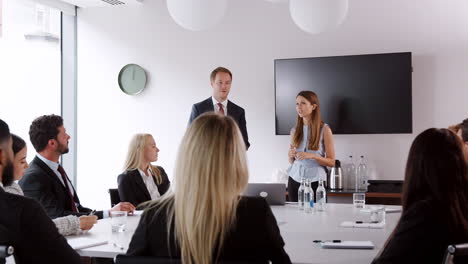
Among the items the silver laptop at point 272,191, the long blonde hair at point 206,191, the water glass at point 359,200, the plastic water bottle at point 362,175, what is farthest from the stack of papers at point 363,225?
the plastic water bottle at point 362,175

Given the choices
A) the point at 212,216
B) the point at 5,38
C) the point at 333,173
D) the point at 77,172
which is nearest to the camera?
the point at 212,216

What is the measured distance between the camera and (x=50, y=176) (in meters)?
3.54

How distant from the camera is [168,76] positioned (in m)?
6.72

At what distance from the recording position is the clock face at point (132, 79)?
679 centimetres

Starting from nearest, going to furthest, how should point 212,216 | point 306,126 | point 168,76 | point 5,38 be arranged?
point 212,216
point 306,126
point 5,38
point 168,76

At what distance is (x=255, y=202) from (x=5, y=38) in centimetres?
512

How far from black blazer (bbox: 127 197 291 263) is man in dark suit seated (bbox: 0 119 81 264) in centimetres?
38

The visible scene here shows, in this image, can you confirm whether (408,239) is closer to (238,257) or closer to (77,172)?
(238,257)

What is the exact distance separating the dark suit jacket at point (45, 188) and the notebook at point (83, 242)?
2.20 feet

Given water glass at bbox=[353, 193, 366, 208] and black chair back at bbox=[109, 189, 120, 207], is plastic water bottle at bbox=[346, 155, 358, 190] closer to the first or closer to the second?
water glass at bbox=[353, 193, 366, 208]

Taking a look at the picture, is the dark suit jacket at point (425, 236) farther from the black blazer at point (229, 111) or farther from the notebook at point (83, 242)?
the black blazer at point (229, 111)

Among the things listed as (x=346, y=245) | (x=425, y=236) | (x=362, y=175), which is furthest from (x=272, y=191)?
(x=425, y=236)

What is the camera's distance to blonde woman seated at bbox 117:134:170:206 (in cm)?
408

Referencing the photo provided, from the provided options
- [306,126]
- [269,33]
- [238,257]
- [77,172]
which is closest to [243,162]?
[238,257]
